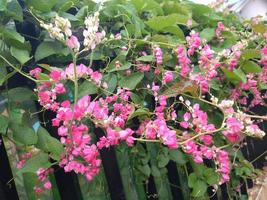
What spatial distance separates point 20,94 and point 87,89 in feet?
0.59

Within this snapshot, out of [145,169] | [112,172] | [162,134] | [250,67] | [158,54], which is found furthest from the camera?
[250,67]

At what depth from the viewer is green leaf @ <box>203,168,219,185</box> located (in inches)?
59.0

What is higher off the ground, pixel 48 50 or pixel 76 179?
pixel 48 50

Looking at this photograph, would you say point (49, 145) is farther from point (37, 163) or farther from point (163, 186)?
point (163, 186)

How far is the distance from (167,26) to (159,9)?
5.0 inches

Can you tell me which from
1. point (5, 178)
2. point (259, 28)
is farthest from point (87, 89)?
point (259, 28)

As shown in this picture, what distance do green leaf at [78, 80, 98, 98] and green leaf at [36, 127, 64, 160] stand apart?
15 centimetres

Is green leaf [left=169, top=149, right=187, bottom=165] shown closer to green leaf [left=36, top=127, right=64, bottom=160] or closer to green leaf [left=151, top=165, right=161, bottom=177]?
green leaf [left=151, top=165, right=161, bottom=177]

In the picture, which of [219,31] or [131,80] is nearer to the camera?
[131,80]

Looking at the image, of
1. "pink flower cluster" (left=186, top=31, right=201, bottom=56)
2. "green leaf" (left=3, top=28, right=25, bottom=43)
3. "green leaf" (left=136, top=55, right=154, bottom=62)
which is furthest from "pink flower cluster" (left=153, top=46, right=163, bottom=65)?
"green leaf" (left=3, top=28, right=25, bottom=43)

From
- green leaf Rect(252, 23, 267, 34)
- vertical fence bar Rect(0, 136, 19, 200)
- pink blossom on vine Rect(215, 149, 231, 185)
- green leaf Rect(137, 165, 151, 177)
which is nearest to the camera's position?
vertical fence bar Rect(0, 136, 19, 200)

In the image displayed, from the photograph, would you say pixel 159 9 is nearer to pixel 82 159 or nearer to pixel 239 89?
pixel 239 89

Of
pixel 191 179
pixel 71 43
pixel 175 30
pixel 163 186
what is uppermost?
pixel 71 43

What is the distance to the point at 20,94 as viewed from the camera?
1.08m
